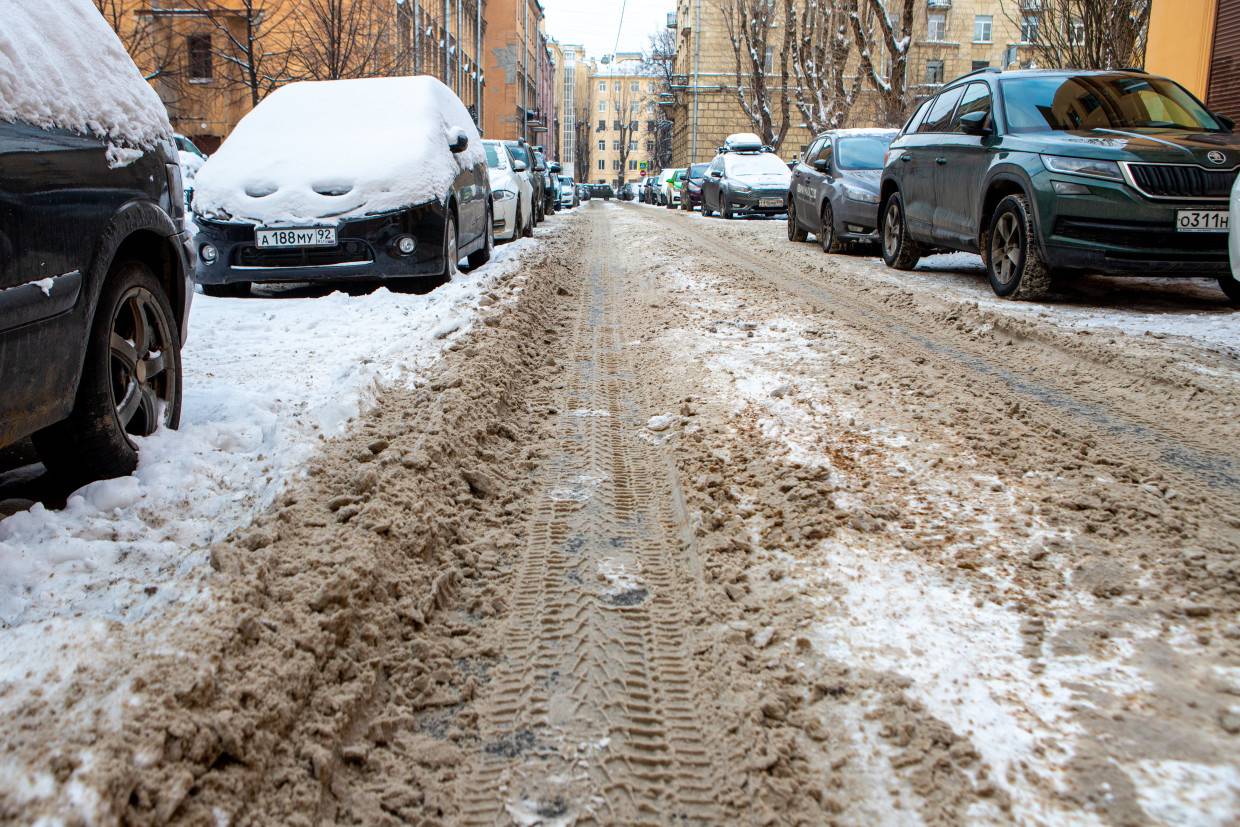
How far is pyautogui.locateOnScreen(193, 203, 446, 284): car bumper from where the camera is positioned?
303 inches

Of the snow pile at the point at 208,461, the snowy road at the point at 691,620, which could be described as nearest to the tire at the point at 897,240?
the snow pile at the point at 208,461

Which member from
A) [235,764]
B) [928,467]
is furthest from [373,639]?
[928,467]

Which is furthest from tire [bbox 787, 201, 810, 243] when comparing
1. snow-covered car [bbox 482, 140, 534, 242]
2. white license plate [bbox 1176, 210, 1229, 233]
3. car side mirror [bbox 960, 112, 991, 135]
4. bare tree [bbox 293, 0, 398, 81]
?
bare tree [bbox 293, 0, 398, 81]

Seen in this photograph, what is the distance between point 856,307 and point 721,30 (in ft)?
179

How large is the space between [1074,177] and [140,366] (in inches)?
265

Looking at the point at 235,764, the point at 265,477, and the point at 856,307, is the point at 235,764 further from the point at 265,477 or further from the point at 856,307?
the point at 856,307

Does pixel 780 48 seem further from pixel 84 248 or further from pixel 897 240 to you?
pixel 84 248

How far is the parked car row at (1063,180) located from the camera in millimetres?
7383

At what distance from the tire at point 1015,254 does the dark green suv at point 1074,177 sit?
0.04 ft

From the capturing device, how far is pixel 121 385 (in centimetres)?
354

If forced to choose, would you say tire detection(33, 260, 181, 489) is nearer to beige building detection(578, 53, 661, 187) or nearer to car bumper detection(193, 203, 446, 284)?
car bumper detection(193, 203, 446, 284)

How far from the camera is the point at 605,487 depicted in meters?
3.67

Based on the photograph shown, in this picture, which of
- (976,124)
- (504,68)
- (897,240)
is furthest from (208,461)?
(504,68)

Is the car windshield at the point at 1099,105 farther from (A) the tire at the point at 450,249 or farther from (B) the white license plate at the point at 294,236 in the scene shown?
(B) the white license plate at the point at 294,236
